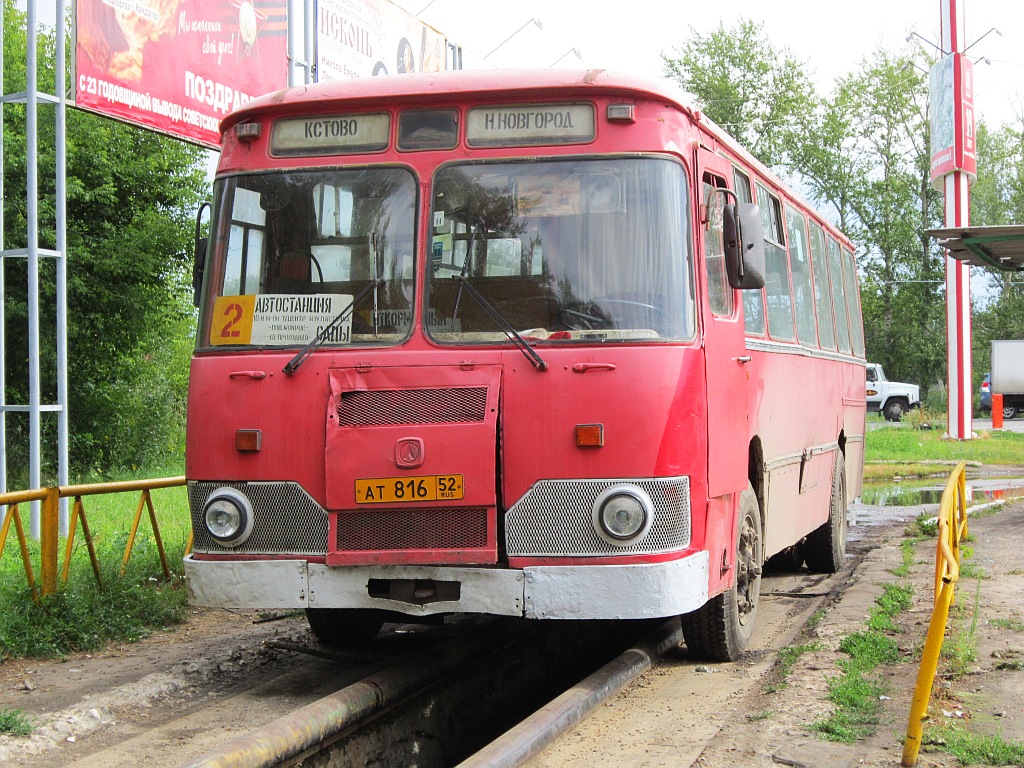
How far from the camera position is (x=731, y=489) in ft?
23.8

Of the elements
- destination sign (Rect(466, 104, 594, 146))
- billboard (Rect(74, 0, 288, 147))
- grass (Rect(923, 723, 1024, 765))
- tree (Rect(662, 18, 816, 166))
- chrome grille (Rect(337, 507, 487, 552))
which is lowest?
grass (Rect(923, 723, 1024, 765))

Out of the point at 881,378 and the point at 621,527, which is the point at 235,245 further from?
the point at 881,378

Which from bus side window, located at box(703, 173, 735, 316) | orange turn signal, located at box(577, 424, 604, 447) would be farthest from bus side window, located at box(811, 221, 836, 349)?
orange turn signal, located at box(577, 424, 604, 447)

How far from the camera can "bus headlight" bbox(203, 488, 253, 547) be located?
6574mm

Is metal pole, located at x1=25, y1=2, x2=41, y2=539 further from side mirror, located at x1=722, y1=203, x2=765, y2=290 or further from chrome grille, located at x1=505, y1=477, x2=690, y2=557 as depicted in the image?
side mirror, located at x1=722, y1=203, x2=765, y2=290

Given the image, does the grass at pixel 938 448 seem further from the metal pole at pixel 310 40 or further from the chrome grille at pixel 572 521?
the chrome grille at pixel 572 521

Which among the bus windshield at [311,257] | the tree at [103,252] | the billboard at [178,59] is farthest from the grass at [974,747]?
the tree at [103,252]

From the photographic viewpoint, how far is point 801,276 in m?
10.7

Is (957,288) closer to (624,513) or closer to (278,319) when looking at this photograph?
(624,513)

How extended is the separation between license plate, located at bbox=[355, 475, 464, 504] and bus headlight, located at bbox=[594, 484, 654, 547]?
0.70 meters

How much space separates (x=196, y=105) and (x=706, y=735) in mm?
9224

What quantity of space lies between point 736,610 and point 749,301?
1.95 meters

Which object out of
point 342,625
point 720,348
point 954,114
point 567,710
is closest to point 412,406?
point 567,710

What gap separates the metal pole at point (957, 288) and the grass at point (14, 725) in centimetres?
3007
